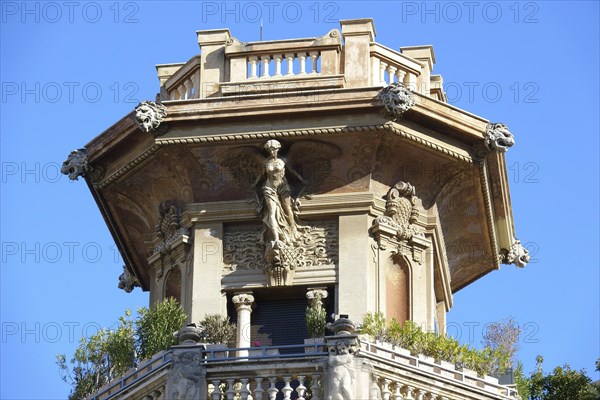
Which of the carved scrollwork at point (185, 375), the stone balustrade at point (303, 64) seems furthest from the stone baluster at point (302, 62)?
the carved scrollwork at point (185, 375)

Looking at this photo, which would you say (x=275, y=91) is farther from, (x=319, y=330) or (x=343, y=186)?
(x=319, y=330)

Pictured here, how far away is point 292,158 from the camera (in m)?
44.8

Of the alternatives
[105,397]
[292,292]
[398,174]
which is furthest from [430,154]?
[105,397]

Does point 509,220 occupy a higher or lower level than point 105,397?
higher

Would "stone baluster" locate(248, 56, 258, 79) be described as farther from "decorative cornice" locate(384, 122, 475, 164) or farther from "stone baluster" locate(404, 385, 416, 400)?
"stone baluster" locate(404, 385, 416, 400)

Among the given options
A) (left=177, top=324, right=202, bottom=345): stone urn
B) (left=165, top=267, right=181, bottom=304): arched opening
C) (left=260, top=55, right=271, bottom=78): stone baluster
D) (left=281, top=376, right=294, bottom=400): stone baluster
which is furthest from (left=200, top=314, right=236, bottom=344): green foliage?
(left=260, top=55, right=271, bottom=78): stone baluster

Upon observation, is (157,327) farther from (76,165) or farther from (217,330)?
(76,165)

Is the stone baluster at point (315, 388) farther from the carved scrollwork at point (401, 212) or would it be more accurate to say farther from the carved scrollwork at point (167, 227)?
the carved scrollwork at point (167, 227)

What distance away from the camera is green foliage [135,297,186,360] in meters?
41.8

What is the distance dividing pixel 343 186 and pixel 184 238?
3122 mm

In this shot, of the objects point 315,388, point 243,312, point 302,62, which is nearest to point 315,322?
point 243,312

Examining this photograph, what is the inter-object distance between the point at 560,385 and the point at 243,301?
628 centimetres

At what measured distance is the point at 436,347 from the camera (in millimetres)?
41219

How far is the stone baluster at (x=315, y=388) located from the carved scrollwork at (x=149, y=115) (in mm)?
7277
